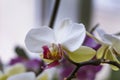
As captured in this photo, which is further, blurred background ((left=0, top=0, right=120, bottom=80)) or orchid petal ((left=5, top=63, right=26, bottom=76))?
blurred background ((left=0, top=0, right=120, bottom=80))

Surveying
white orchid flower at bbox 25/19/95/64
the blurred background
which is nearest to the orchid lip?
white orchid flower at bbox 25/19/95/64

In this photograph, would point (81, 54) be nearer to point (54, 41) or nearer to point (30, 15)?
point (54, 41)

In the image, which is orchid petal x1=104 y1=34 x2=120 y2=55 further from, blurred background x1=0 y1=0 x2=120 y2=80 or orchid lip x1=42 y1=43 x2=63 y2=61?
blurred background x1=0 y1=0 x2=120 y2=80

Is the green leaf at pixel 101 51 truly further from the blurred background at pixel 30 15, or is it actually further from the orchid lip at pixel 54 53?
the blurred background at pixel 30 15

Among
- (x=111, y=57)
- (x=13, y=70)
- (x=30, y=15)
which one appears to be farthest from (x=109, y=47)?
(x=30, y=15)

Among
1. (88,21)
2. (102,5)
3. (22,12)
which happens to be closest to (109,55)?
(88,21)

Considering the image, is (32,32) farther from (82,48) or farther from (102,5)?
(102,5)
